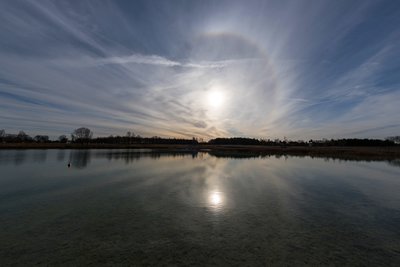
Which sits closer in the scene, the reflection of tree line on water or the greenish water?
the greenish water

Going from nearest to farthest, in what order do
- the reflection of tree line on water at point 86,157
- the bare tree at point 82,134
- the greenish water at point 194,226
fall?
the greenish water at point 194,226
the reflection of tree line on water at point 86,157
the bare tree at point 82,134

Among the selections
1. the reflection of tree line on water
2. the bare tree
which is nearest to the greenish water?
the reflection of tree line on water

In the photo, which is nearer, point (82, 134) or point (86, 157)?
point (86, 157)

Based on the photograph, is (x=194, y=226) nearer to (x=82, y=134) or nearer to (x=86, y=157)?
(x=86, y=157)

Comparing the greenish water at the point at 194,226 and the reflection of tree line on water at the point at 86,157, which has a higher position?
the reflection of tree line on water at the point at 86,157

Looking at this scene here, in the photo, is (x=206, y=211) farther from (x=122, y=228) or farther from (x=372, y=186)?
(x=372, y=186)

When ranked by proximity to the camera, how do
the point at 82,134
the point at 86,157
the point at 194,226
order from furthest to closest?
the point at 82,134 < the point at 86,157 < the point at 194,226

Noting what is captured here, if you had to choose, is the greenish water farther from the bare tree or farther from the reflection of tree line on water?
the bare tree

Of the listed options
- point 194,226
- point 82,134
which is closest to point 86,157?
point 194,226

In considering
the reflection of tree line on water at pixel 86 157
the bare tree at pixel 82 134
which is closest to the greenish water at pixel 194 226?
the reflection of tree line on water at pixel 86 157

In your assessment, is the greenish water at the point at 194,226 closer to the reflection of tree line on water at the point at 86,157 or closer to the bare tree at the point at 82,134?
the reflection of tree line on water at the point at 86,157

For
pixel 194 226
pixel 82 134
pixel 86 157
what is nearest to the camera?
pixel 194 226

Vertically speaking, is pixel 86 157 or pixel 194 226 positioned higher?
pixel 86 157

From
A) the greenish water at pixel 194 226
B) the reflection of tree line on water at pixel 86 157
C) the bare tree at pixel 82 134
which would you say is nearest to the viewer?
the greenish water at pixel 194 226
